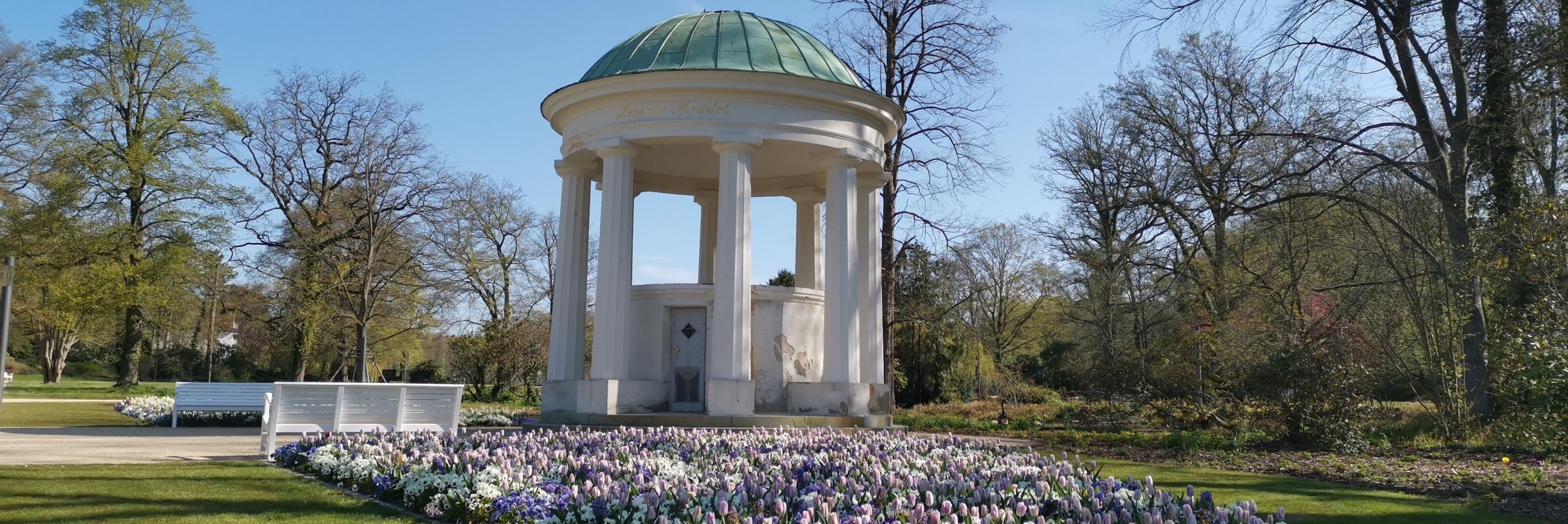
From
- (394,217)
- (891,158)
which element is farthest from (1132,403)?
(394,217)

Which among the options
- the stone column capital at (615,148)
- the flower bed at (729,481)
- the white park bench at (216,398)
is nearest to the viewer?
the flower bed at (729,481)

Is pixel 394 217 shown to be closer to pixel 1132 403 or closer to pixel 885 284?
pixel 885 284

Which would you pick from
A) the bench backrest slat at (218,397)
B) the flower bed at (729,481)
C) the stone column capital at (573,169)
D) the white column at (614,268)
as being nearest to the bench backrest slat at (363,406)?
the flower bed at (729,481)

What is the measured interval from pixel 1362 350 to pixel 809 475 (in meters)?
11.1

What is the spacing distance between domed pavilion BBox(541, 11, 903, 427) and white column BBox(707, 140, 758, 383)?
0.02 meters

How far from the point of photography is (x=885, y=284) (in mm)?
21359

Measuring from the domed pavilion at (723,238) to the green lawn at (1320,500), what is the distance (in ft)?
17.6

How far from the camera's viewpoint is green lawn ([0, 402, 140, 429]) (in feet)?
51.8

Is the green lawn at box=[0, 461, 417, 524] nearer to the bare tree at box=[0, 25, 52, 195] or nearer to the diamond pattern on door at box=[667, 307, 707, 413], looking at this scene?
the diamond pattern on door at box=[667, 307, 707, 413]

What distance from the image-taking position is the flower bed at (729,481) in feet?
15.6

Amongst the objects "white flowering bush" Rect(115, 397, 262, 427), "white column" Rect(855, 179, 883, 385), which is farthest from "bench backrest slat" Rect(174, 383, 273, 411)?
"white column" Rect(855, 179, 883, 385)

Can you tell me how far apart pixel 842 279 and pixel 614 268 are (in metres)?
3.32

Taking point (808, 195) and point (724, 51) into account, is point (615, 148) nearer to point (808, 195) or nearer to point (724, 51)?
point (724, 51)

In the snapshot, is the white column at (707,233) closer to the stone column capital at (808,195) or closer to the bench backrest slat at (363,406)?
the stone column capital at (808,195)
